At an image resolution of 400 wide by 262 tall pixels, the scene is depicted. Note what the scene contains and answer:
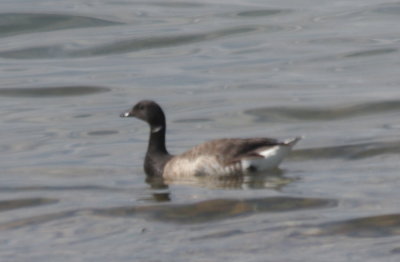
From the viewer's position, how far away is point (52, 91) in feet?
66.7

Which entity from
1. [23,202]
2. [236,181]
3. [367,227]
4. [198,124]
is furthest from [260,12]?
[367,227]

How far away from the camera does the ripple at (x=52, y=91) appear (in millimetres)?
20203

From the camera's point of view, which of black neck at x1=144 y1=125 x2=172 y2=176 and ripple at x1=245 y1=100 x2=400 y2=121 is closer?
black neck at x1=144 y1=125 x2=172 y2=176

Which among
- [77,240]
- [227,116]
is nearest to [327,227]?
[77,240]

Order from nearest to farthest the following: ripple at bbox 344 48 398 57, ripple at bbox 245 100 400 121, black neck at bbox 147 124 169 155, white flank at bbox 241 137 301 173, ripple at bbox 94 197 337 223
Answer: ripple at bbox 94 197 337 223 < white flank at bbox 241 137 301 173 < black neck at bbox 147 124 169 155 < ripple at bbox 245 100 400 121 < ripple at bbox 344 48 398 57

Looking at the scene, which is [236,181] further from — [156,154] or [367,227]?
[367,227]

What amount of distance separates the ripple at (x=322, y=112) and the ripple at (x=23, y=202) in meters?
5.08

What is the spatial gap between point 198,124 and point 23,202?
4.69 meters

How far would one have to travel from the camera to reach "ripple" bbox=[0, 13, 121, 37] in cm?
2655

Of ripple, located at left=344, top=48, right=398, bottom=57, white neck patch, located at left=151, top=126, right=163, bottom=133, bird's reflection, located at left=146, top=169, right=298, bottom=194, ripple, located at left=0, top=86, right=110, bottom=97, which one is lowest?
ripple, located at left=344, top=48, right=398, bottom=57

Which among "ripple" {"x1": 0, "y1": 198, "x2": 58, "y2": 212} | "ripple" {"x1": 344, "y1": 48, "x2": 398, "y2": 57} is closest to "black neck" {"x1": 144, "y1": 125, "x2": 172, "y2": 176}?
"ripple" {"x1": 0, "y1": 198, "x2": 58, "y2": 212}

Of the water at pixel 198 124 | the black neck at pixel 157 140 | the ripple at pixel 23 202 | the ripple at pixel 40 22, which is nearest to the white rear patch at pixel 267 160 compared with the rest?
the water at pixel 198 124

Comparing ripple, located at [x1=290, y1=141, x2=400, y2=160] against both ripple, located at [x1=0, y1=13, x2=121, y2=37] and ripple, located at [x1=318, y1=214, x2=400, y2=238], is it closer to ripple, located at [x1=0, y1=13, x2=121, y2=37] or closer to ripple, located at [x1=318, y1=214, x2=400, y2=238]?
ripple, located at [x1=318, y1=214, x2=400, y2=238]

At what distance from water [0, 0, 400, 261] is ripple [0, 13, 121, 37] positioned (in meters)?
0.04
